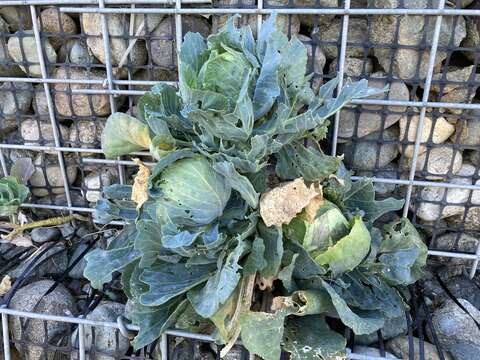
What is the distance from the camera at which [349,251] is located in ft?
4.52

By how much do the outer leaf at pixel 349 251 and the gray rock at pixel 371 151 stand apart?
1.51 ft

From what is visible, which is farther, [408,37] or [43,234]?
[43,234]

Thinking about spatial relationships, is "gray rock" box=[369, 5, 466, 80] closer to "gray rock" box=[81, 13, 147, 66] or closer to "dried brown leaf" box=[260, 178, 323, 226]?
"dried brown leaf" box=[260, 178, 323, 226]

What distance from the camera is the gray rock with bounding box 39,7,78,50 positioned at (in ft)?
6.06

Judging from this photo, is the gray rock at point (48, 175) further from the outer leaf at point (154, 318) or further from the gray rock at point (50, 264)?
the outer leaf at point (154, 318)

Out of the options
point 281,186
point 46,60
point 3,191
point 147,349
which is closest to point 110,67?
point 46,60

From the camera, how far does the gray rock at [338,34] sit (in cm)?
173

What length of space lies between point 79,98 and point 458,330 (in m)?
1.56

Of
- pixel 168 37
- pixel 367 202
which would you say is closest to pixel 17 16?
pixel 168 37

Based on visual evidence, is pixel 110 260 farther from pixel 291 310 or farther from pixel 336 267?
pixel 336 267

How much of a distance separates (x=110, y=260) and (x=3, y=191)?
0.66 m

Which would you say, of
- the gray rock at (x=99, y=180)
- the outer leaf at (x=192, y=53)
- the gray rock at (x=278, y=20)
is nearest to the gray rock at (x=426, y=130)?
the gray rock at (x=278, y=20)

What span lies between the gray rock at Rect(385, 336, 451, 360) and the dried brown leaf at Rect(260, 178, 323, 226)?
1.84 ft

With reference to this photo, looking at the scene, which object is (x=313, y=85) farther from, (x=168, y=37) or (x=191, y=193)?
(x=191, y=193)
